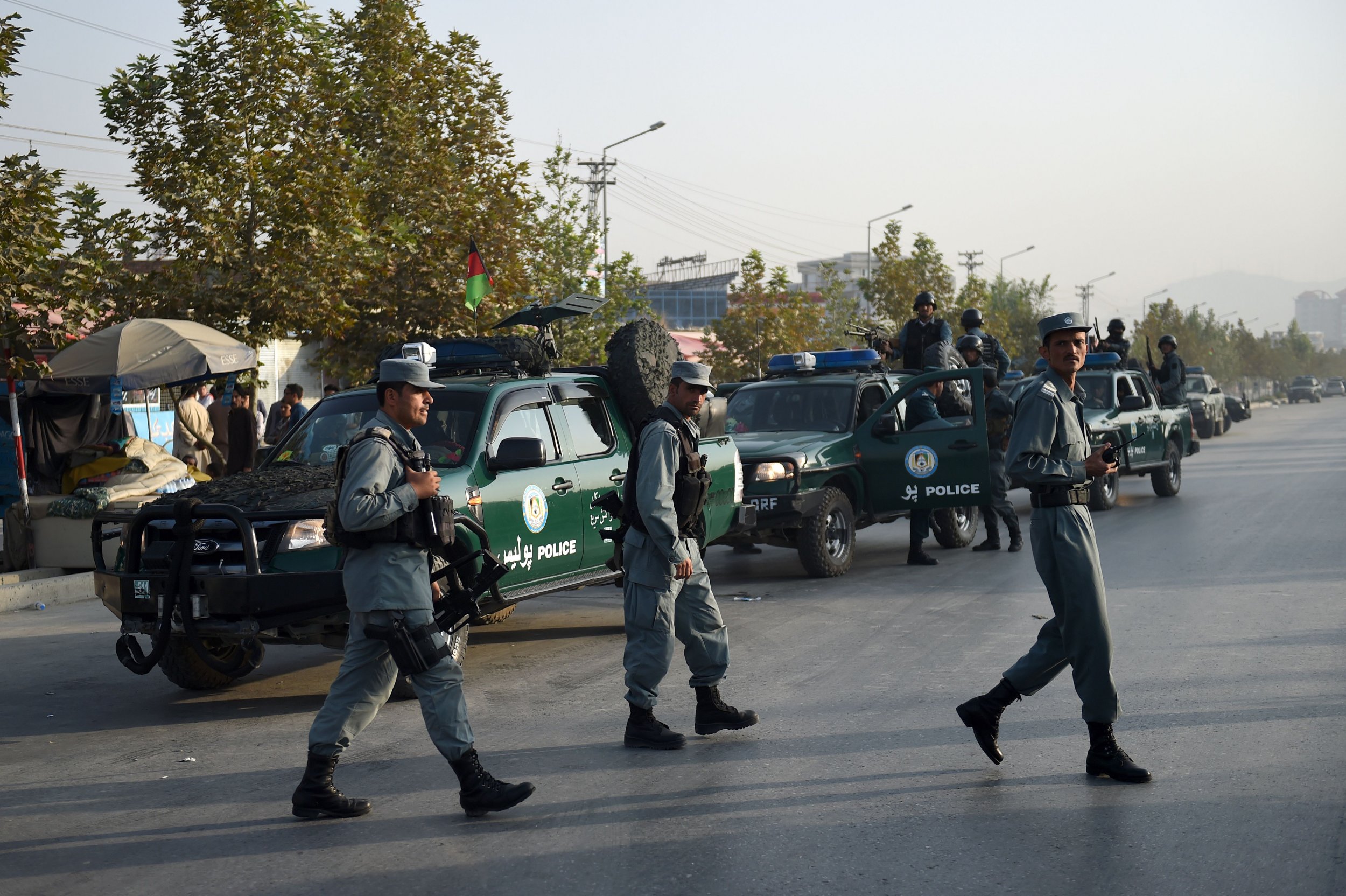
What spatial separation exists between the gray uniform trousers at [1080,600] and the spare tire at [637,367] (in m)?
3.90

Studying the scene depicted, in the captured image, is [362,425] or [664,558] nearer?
[664,558]

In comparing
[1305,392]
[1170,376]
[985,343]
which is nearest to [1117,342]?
[1170,376]

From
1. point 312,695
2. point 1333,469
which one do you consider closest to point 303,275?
point 312,695

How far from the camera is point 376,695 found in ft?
17.0

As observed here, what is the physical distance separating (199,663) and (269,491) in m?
1.16

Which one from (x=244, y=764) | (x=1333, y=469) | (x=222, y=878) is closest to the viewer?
(x=222, y=878)

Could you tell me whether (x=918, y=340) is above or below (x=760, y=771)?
above

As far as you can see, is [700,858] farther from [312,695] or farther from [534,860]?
[312,695]

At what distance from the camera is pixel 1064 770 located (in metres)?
5.47

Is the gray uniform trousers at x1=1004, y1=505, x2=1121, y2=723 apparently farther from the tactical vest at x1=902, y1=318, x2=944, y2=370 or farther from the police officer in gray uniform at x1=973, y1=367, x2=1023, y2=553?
the tactical vest at x1=902, y1=318, x2=944, y2=370

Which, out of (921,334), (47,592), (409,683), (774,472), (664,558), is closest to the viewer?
(664,558)

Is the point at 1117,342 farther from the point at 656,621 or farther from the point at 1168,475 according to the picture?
the point at 656,621

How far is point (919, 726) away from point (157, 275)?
13.0 metres

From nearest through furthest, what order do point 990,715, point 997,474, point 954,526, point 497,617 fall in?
point 990,715, point 497,617, point 997,474, point 954,526
